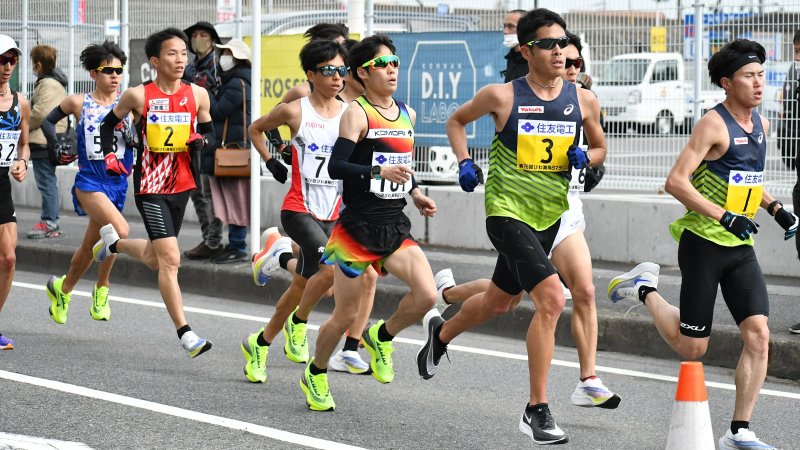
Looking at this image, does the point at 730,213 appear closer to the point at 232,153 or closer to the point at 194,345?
the point at 194,345

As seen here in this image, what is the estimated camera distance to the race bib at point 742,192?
6535 mm

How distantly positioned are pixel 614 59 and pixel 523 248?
567 cm

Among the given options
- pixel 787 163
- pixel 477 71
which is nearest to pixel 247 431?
pixel 787 163

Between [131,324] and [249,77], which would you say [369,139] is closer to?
[131,324]

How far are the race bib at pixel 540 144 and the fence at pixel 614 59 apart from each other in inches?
180

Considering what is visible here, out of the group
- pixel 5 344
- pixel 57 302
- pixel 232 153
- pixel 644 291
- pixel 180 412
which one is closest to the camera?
pixel 180 412

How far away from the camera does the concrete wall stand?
1154cm

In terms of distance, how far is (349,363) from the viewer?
27.4 ft

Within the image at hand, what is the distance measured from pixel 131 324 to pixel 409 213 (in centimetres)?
439

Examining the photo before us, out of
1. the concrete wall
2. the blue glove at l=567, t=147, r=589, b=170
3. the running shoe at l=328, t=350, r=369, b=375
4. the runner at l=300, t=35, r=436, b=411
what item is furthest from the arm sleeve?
the concrete wall

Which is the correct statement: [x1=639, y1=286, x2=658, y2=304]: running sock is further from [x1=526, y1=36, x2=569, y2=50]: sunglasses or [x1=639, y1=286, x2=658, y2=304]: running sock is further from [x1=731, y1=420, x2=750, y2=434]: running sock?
[x1=526, y1=36, x2=569, y2=50]: sunglasses

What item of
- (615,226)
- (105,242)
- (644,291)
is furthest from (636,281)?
(615,226)

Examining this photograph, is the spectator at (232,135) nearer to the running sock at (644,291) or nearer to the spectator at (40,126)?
the spectator at (40,126)

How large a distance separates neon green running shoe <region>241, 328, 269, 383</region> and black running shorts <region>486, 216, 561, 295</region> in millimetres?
1741
